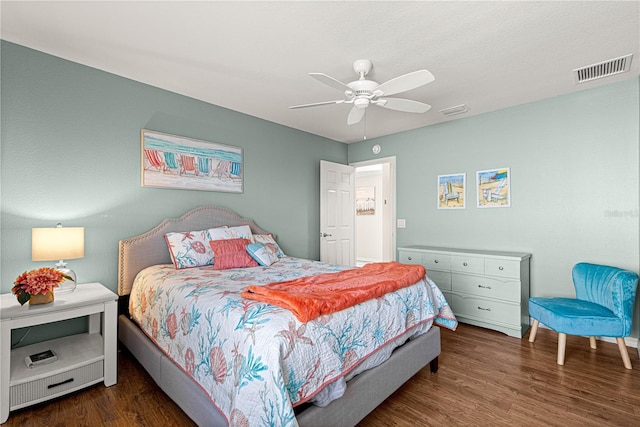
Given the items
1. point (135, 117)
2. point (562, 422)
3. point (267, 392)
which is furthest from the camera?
point (135, 117)

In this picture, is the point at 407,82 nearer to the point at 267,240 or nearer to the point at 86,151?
the point at 267,240

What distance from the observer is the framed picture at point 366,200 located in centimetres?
806

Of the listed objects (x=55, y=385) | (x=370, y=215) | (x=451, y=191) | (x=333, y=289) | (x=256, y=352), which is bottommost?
(x=55, y=385)

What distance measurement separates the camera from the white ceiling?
1.98 meters

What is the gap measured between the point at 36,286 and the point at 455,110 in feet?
14.1

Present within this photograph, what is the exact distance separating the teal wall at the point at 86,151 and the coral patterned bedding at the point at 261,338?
2.95 feet

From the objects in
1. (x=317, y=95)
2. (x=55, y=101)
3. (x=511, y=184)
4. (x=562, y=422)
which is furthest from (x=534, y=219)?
(x=55, y=101)

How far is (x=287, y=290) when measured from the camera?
193 centimetres

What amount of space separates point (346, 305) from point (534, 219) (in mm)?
2977

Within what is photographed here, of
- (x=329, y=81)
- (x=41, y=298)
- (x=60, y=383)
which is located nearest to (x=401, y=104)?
(x=329, y=81)

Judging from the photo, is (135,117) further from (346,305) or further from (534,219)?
(534,219)

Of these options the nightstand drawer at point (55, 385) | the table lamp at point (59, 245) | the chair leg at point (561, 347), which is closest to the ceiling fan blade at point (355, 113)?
the table lamp at point (59, 245)

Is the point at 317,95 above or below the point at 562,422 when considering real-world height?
above

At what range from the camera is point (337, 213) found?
5.01m
